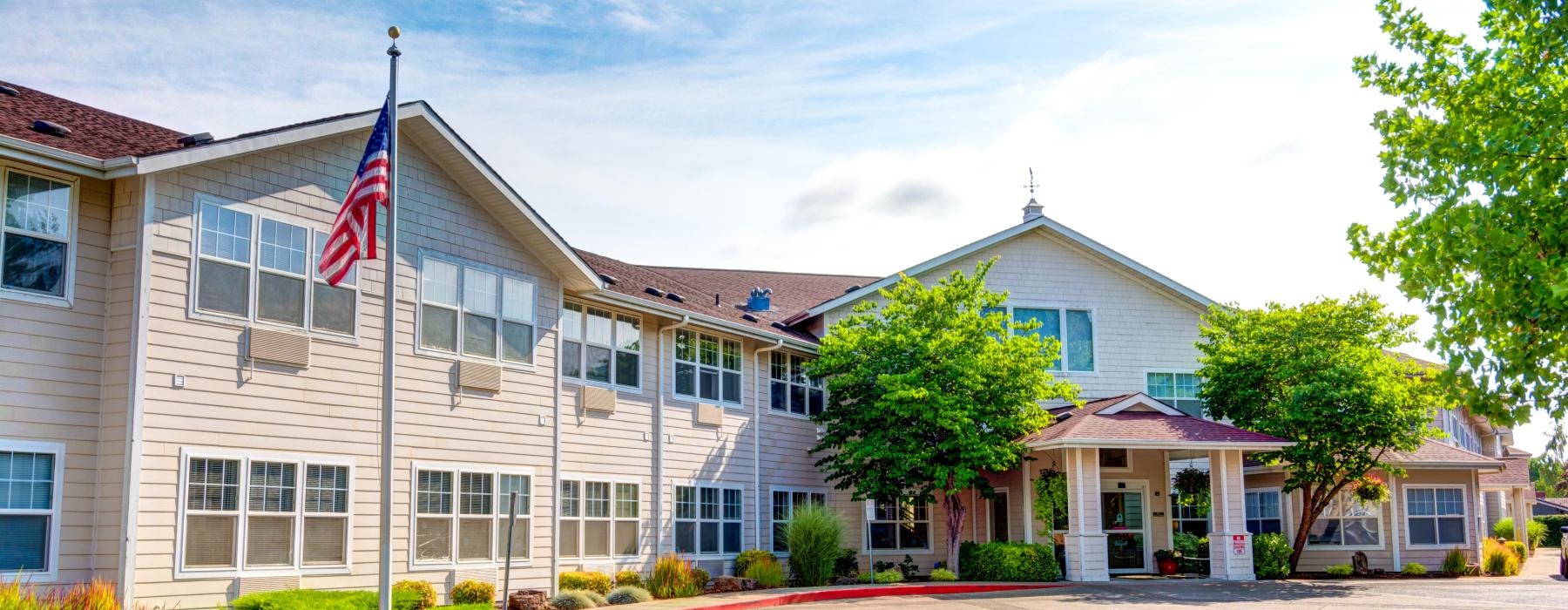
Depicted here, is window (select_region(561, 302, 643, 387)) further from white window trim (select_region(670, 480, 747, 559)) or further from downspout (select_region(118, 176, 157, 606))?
downspout (select_region(118, 176, 157, 606))

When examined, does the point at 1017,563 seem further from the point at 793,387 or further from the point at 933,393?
the point at 793,387

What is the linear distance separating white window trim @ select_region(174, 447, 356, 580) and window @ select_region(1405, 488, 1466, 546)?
2445 centimetres

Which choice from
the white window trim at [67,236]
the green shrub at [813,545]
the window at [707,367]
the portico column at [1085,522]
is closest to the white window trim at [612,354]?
the window at [707,367]

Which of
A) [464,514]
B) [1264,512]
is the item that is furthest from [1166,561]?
[464,514]

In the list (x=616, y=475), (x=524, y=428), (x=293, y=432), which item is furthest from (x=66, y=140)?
(x=616, y=475)

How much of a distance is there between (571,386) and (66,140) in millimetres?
9129

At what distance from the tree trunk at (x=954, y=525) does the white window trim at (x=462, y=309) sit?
1073 centimetres

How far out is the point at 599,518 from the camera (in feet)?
76.9

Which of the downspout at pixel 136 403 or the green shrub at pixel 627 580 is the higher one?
the downspout at pixel 136 403

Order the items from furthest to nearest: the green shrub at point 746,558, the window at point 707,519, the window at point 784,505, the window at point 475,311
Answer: the window at point 784,505 < the green shrub at point 746,558 < the window at point 707,519 < the window at point 475,311

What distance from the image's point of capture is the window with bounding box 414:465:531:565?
1994 cm

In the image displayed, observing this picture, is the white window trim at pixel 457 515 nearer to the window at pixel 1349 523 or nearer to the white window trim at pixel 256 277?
the white window trim at pixel 256 277

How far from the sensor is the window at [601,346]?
2350cm

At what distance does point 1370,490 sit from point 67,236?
86.4 feet
